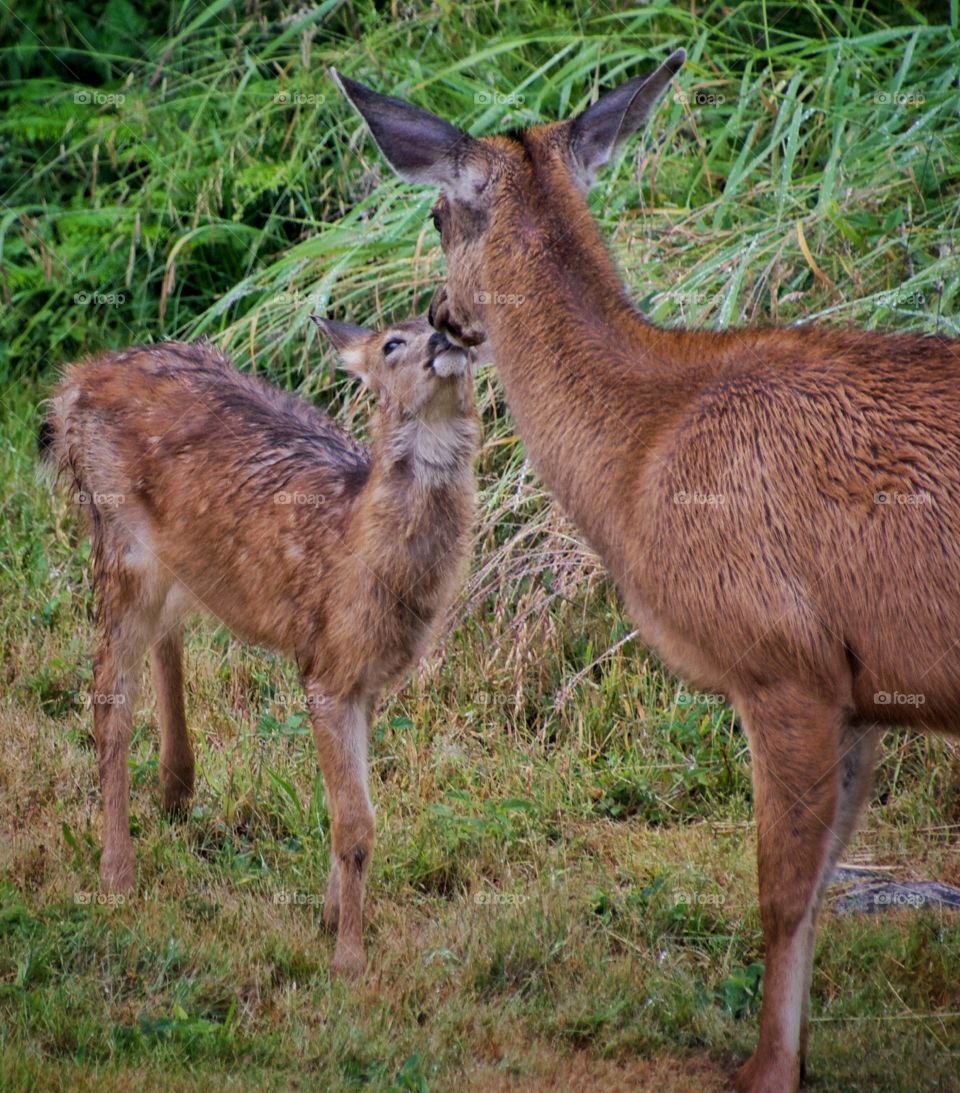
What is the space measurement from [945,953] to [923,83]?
4.22 m

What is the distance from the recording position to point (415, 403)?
5449 mm

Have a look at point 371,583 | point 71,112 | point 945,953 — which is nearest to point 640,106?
point 371,583

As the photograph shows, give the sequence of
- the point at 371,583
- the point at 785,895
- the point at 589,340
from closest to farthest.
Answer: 1. the point at 785,895
2. the point at 589,340
3. the point at 371,583

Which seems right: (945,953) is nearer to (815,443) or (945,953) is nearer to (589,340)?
(815,443)
